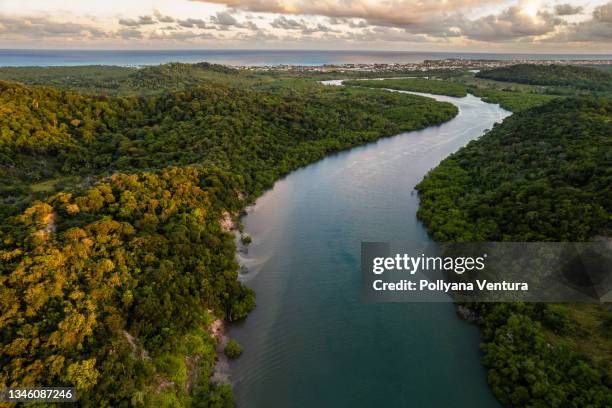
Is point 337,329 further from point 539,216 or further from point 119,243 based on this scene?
point 539,216

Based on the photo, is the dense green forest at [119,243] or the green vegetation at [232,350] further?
the green vegetation at [232,350]

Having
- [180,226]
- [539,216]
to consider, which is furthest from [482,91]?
[180,226]

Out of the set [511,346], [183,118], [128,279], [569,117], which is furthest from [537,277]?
[183,118]

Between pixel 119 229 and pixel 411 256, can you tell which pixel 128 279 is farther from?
pixel 411 256

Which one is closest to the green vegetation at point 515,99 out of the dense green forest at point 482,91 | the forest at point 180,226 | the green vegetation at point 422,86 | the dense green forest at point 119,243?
the dense green forest at point 482,91

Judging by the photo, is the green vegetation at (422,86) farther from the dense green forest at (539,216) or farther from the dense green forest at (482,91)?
the dense green forest at (539,216)

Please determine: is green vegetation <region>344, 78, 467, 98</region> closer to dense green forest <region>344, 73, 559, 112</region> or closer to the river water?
dense green forest <region>344, 73, 559, 112</region>
